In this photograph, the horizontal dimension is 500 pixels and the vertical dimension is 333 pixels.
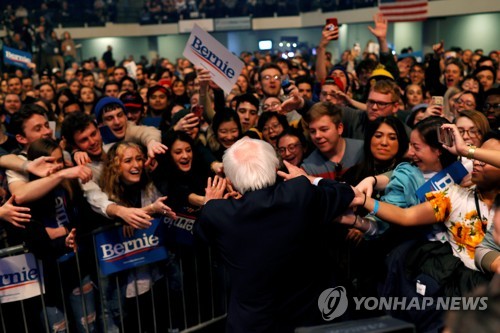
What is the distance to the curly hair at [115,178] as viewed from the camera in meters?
3.79

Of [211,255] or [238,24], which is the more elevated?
[238,24]

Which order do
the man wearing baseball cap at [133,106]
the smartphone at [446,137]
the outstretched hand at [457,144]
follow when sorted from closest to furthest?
the outstretched hand at [457,144]
the smartphone at [446,137]
the man wearing baseball cap at [133,106]

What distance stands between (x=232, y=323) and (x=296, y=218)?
70 cm

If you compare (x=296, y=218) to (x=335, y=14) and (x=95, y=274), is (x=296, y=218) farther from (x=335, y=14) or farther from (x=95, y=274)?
(x=335, y=14)

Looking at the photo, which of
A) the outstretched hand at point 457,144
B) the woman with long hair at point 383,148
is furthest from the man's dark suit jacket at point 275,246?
the woman with long hair at point 383,148

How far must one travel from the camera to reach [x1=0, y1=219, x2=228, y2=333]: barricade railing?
3531mm

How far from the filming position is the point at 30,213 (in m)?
3.43

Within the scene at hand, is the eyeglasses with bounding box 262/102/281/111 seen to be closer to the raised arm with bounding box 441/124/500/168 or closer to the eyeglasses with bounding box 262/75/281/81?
the eyeglasses with bounding box 262/75/281/81

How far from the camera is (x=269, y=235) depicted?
2.54 metres

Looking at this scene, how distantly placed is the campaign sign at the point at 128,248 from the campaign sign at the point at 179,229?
0.05 meters

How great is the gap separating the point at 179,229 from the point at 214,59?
203 cm

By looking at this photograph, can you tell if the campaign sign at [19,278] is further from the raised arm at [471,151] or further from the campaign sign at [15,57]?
the campaign sign at [15,57]

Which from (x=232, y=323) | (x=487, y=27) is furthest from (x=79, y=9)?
(x=232, y=323)

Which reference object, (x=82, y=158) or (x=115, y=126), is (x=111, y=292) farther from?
(x=115, y=126)
